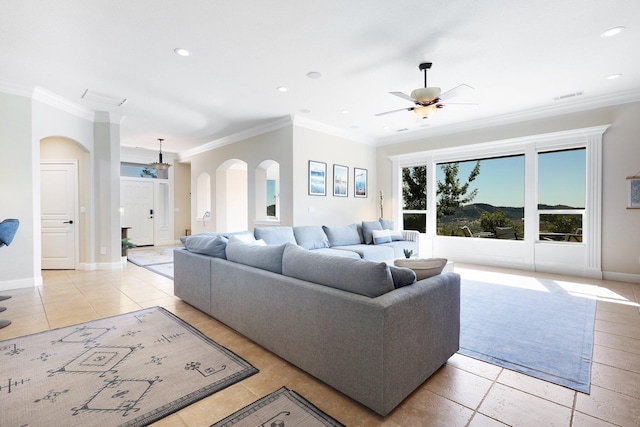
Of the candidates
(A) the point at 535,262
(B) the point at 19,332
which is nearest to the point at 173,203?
(B) the point at 19,332

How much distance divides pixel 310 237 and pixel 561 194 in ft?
14.5

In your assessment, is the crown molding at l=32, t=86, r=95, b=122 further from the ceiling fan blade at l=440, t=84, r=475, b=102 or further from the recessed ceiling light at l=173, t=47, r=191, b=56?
the ceiling fan blade at l=440, t=84, r=475, b=102

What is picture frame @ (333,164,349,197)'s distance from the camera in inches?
259

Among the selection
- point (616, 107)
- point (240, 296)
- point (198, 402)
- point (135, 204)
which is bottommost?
point (198, 402)

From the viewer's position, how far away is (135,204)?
8828 millimetres

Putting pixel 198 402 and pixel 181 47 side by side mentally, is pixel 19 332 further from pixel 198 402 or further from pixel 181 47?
pixel 181 47

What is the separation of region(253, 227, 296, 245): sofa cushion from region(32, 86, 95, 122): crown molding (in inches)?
147

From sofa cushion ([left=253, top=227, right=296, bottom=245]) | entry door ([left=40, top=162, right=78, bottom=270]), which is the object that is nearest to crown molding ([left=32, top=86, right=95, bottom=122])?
entry door ([left=40, top=162, right=78, bottom=270])

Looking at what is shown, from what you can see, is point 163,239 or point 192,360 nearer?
point 192,360

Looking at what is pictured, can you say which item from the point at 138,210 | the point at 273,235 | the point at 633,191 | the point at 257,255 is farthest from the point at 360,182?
the point at 138,210

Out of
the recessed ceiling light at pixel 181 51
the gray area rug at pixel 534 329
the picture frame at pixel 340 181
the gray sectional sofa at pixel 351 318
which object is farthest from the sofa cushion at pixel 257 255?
the picture frame at pixel 340 181

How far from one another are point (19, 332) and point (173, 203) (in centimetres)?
711

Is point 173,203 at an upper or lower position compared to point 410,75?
lower

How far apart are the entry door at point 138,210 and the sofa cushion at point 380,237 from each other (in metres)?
6.90
